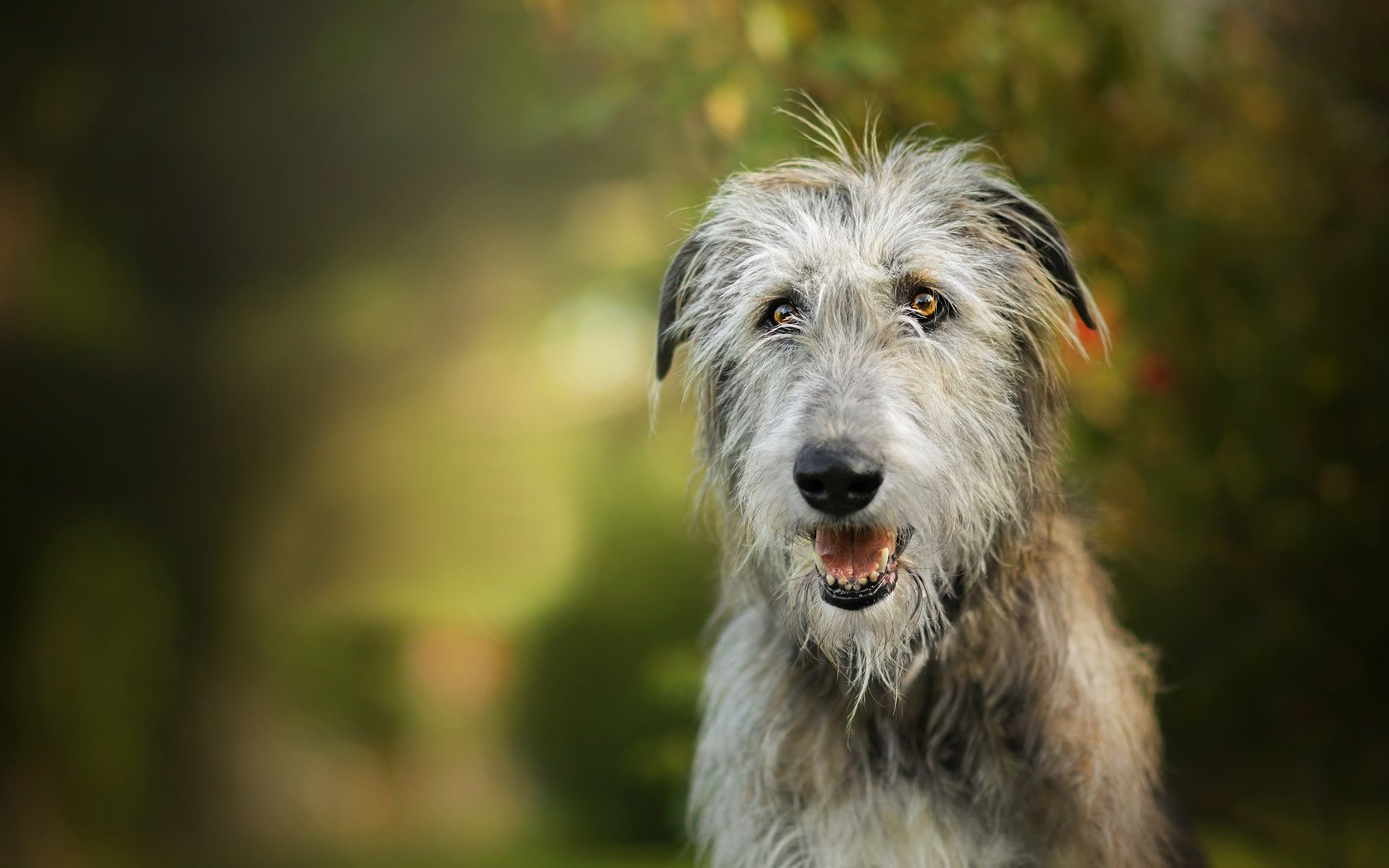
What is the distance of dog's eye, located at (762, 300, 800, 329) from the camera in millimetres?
1920

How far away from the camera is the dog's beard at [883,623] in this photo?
67.8 inches

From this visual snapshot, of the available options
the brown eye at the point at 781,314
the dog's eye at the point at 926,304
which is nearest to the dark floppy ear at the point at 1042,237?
the dog's eye at the point at 926,304

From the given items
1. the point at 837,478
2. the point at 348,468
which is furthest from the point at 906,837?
the point at 348,468

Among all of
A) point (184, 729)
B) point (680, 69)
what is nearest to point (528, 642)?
point (184, 729)

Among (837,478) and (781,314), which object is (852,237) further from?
(837,478)

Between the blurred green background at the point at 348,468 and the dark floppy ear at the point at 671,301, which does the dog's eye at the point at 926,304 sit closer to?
the dark floppy ear at the point at 671,301

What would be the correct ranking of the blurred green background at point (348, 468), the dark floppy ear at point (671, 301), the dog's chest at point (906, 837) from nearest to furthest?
the dog's chest at point (906, 837) → the dark floppy ear at point (671, 301) → the blurred green background at point (348, 468)

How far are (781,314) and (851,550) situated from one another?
18.9 inches

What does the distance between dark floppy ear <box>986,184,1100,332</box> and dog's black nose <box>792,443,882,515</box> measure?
67cm

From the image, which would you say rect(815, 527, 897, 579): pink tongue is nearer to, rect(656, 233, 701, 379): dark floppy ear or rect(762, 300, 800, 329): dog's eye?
rect(762, 300, 800, 329): dog's eye

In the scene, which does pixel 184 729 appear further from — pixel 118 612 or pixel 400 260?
pixel 400 260

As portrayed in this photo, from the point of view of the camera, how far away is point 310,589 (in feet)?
14.0

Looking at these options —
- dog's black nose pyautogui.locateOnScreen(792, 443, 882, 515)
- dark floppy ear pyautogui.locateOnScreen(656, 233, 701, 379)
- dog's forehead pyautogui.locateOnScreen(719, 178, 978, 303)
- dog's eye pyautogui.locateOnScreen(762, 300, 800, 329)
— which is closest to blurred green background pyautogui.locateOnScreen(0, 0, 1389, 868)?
dark floppy ear pyautogui.locateOnScreen(656, 233, 701, 379)

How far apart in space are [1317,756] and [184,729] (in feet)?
13.2
